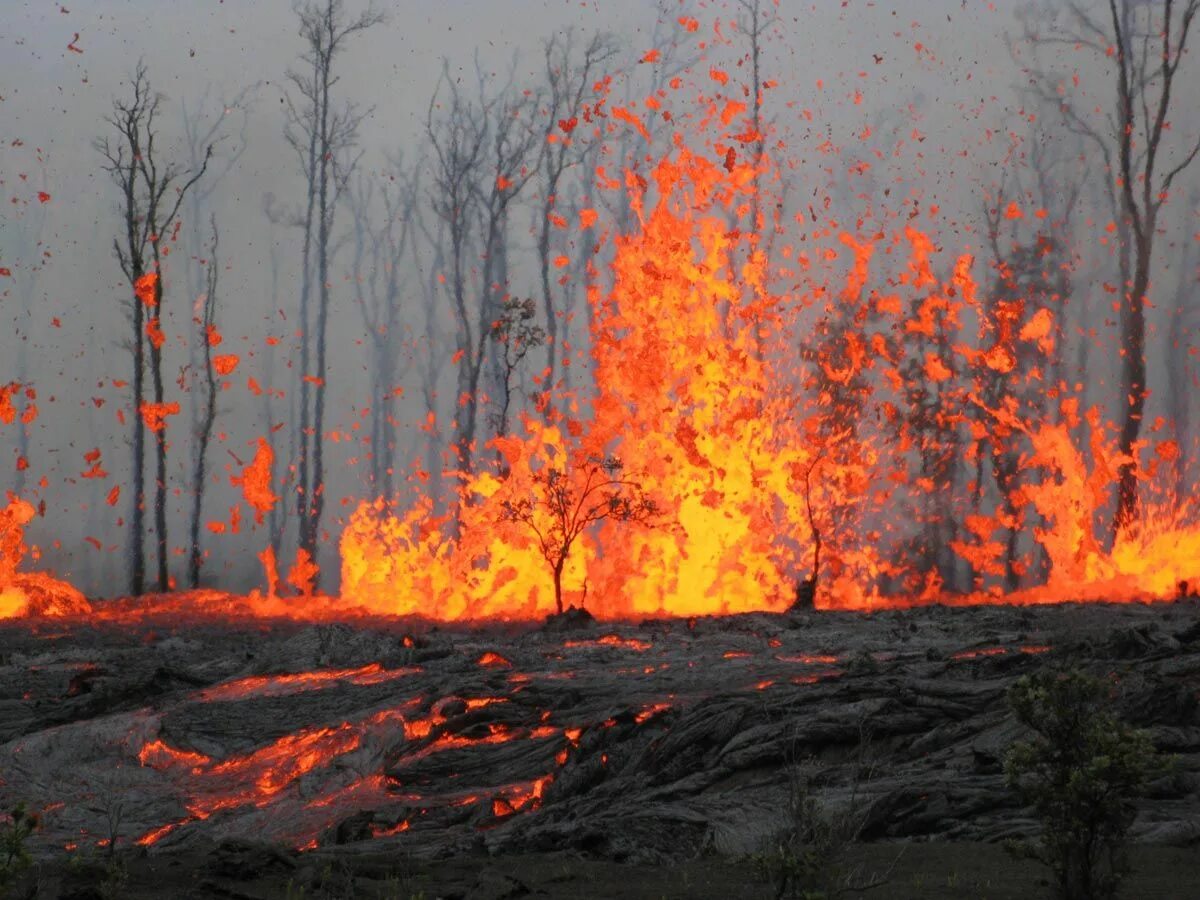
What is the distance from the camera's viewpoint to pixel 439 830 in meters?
11.7

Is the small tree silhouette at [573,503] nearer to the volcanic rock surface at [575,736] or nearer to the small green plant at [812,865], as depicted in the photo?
the volcanic rock surface at [575,736]

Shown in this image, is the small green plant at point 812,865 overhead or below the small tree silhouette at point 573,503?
below

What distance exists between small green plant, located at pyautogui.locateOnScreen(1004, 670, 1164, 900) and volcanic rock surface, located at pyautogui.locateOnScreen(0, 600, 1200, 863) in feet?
7.86

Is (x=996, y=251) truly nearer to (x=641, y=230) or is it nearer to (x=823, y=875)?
(x=641, y=230)

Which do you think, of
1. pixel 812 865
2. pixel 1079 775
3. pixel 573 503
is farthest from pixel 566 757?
pixel 573 503

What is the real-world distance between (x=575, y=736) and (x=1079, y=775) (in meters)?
7.30

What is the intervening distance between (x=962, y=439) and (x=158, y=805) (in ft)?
94.8

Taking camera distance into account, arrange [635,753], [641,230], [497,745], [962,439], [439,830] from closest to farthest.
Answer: [439,830] < [635,753] < [497,745] < [641,230] < [962,439]

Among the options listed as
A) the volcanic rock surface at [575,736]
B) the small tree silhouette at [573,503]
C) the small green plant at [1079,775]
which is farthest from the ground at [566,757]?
the small tree silhouette at [573,503]

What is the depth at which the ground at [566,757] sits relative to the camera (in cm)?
920

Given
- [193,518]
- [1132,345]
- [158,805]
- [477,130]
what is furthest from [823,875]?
[477,130]

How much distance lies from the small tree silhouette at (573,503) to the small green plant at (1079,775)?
66.9ft

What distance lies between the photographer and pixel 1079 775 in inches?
271

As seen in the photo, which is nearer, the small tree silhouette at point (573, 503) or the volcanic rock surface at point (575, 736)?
the volcanic rock surface at point (575, 736)
